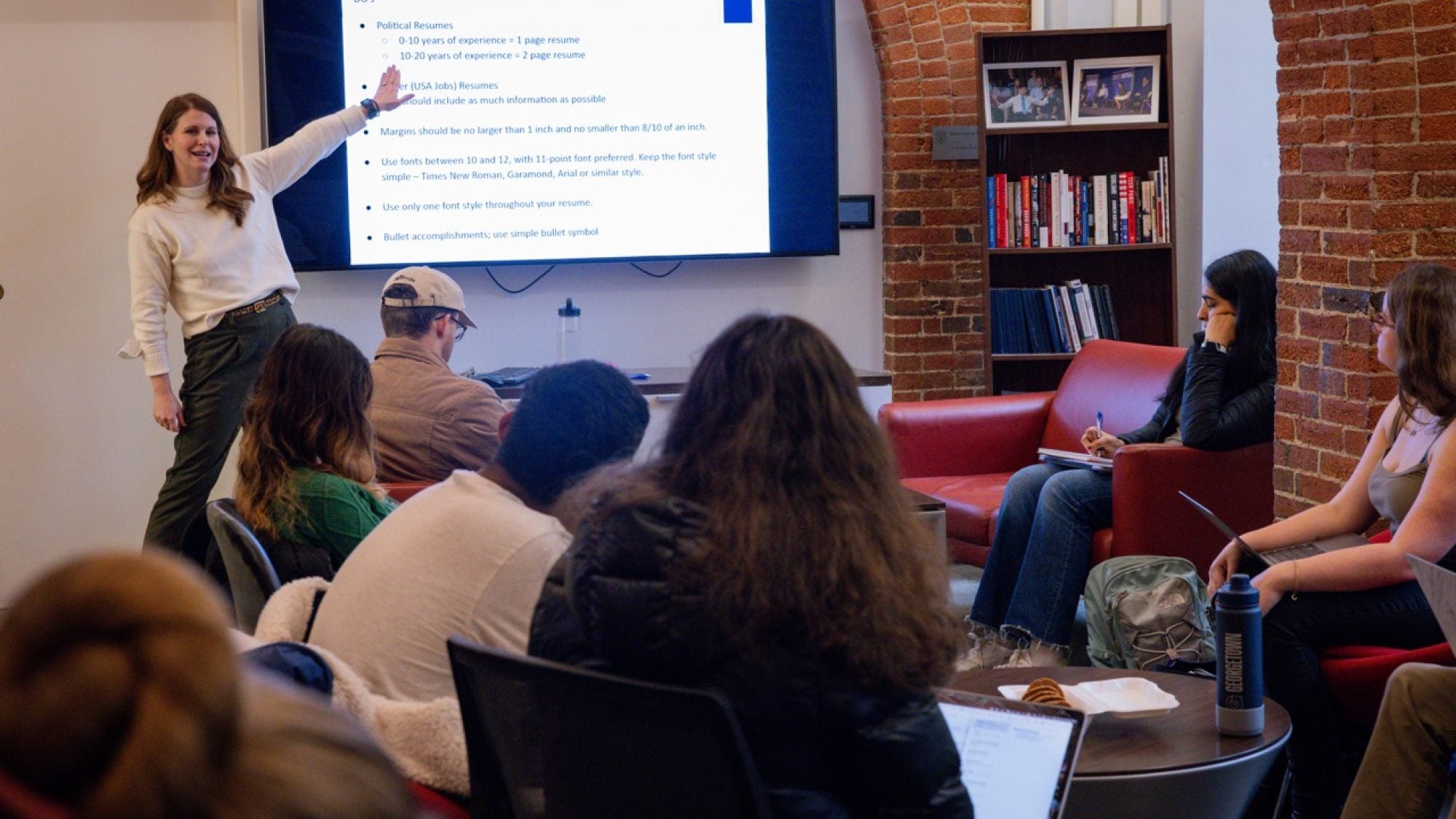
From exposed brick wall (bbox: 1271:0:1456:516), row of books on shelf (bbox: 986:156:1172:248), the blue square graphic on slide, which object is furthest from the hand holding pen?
the blue square graphic on slide

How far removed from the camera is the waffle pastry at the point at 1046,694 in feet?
7.68

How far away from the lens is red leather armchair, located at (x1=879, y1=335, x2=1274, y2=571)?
4.12 metres

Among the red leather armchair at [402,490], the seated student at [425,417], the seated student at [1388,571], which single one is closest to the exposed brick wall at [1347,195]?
the seated student at [1388,571]

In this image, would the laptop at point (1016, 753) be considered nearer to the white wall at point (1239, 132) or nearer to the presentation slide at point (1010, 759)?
the presentation slide at point (1010, 759)

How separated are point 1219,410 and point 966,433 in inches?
41.6

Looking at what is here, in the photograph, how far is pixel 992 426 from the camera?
511 centimetres

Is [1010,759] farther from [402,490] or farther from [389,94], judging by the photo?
[389,94]

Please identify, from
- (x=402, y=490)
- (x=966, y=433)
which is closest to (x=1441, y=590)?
(x=402, y=490)

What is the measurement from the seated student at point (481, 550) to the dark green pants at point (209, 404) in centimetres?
273

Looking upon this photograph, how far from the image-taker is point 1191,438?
4180 mm

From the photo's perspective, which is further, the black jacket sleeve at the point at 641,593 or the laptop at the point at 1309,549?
the laptop at the point at 1309,549

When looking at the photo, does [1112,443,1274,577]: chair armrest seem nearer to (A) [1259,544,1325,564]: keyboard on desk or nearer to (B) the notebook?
(B) the notebook

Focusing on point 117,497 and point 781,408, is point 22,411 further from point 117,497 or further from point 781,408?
point 781,408

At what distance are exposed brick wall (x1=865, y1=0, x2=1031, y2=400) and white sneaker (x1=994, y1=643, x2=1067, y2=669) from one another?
1.95m
